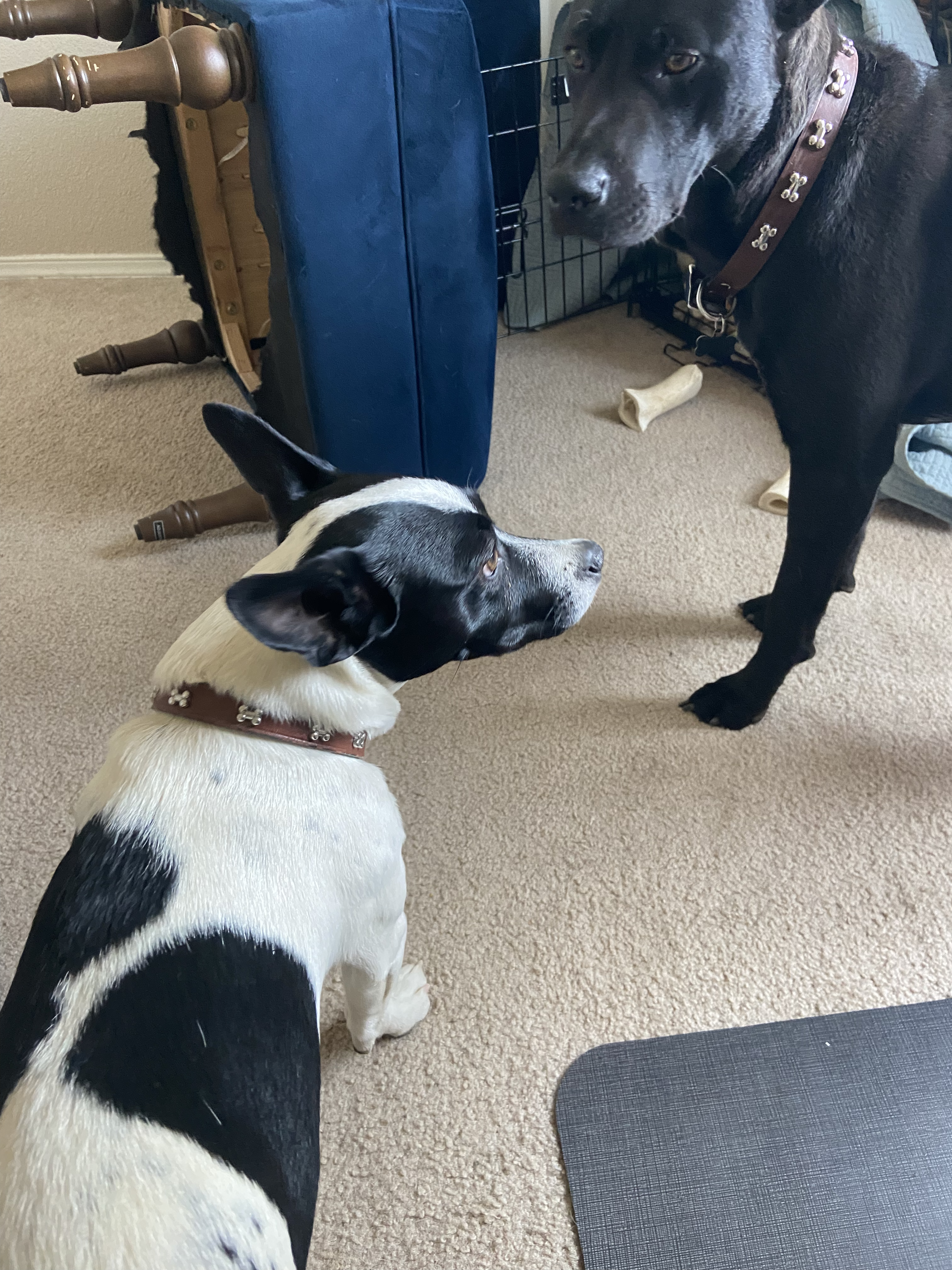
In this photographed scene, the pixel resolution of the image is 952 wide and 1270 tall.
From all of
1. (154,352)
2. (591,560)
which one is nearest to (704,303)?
(591,560)

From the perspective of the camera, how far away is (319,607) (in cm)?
87

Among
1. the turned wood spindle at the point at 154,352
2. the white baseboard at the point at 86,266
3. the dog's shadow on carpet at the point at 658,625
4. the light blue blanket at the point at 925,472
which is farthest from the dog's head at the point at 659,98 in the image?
the white baseboard at the point at 86,266

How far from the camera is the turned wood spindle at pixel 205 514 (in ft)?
6.48

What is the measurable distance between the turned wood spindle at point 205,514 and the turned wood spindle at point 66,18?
0.95 metres

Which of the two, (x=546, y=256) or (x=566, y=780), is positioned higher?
(x=546, y=256)

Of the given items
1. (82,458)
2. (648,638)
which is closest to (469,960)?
(648,638)

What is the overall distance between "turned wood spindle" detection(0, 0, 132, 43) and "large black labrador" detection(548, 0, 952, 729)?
1.16 meters

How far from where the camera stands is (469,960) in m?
1.33

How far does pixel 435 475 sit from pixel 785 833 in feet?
3.49

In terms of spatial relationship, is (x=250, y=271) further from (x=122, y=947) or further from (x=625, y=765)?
(x=122, y=947)

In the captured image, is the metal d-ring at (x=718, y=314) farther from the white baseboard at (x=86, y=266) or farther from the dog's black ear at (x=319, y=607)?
the white baseboard at (x=86, y=266)

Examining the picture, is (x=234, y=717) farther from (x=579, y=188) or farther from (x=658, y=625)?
(x=658, y=625)

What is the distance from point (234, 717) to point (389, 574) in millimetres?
231

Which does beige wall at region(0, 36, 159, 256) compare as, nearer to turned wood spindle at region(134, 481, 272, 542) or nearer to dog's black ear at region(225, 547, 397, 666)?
turned wood spindle at region(134, 481, 272, 542)
